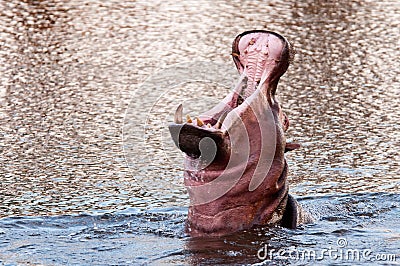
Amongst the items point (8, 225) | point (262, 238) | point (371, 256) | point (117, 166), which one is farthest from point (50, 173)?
point (371, 256)

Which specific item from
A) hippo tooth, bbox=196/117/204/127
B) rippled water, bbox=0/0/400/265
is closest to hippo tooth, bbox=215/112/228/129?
hippo tooth, bbox=196/117/204/127

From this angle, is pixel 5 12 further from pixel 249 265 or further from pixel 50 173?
pixel 249 265

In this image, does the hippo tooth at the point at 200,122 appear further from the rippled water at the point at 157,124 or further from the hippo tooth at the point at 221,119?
the rippled water at the point at 157,124

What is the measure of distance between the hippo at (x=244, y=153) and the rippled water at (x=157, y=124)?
0.13 m

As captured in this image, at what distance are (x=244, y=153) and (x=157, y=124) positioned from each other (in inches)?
159

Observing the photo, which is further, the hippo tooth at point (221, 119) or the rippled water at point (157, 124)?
the rippled water at point (157, 124)

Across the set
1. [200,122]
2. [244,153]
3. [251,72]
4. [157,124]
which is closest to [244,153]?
[244,153]

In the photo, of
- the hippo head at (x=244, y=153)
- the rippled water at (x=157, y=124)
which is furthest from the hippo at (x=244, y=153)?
the rippled water at (x=157, y=124)

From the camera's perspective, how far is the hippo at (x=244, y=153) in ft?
15.4

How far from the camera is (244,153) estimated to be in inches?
188

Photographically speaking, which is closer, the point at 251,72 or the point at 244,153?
the point at 244,153

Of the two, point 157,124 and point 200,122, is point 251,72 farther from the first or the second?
point 157,124

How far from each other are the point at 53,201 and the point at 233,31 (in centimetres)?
849

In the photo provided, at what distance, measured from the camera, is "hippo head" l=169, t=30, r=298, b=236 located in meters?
4.71
